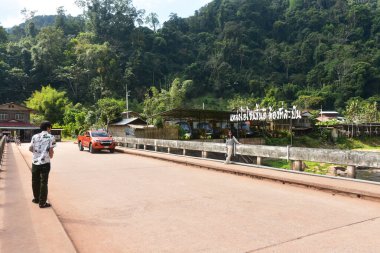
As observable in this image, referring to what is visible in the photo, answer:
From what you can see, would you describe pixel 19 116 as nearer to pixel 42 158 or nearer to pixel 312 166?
pixel 312 166

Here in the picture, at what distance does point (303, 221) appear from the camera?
609 cm

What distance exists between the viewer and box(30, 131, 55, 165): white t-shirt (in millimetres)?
7203

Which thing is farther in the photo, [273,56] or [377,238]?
[273,56]

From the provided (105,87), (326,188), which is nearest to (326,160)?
(326,188)

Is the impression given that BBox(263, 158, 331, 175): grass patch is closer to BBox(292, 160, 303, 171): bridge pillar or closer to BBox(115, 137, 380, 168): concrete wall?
BBox(115, 137, 380, 168): concrete wall

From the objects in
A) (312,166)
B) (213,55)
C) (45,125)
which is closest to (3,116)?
(312,166)

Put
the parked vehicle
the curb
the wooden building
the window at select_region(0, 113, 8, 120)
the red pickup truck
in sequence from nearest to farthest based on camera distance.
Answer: the curb → the red pickup truck → the parked vehicle → the wooden building → the window at select_region(0, 113, 8, 120)

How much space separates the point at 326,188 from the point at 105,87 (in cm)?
8710

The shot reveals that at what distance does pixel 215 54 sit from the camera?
372 ft

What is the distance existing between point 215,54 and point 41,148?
359ft

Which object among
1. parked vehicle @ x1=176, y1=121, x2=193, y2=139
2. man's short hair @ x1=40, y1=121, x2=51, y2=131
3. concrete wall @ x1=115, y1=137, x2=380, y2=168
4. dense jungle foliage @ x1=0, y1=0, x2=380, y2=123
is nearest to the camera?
man's short hair @ x1=40, y1=121, x2=51, y2=131

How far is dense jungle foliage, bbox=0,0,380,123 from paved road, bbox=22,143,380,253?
71.7 metres

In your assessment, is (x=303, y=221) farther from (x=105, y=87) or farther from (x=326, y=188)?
(x=105, y=87)

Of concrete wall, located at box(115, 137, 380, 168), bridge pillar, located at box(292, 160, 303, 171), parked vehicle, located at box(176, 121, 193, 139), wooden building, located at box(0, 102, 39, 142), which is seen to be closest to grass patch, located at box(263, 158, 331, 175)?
parked vehicle, located at box(176, 121, 193, 139)
